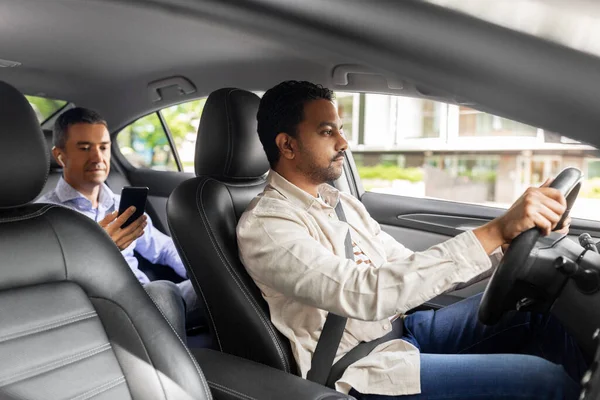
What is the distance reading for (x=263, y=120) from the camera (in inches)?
77.5

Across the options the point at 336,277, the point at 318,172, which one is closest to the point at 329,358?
the point at 336,277

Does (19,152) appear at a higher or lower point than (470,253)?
higher

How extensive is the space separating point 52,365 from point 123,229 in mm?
911

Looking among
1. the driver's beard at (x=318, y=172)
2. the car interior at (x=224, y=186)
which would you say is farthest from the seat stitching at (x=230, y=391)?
the driver's beard at (x=318, y=172)

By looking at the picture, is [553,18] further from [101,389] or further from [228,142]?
[228,142]

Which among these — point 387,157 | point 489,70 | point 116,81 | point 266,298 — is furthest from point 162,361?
point 116,81

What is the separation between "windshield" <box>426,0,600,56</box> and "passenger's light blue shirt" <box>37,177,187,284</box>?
2.02 m

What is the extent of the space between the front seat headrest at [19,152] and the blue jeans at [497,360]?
910 mm

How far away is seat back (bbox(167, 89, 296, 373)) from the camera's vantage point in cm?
175

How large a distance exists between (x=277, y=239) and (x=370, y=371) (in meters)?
0.39

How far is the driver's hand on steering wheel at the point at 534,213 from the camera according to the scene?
1257mm

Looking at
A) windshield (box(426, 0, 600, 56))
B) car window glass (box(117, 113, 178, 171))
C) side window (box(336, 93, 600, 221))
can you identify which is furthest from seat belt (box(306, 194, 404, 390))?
car window glass (box(117, 113, 178, 171))

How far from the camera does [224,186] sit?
1.97 metres

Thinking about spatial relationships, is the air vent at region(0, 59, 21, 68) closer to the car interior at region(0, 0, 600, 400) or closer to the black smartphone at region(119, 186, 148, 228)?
the car interior at region(0, 0, 600, 400)
